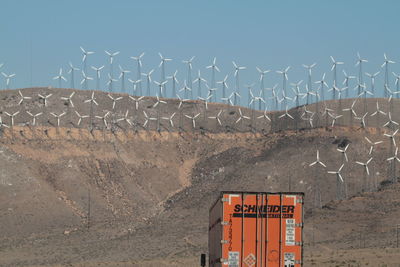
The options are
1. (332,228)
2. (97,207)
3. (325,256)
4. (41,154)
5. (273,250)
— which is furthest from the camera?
(41,154)

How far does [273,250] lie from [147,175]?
144m

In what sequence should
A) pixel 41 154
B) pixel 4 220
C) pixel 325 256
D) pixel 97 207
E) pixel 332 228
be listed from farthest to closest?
pixel 41 154, pixel 97 207, pixel 4 220, pixel 332 228, pixel 325 256

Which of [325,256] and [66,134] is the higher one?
[66,134]

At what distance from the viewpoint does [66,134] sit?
624 feet

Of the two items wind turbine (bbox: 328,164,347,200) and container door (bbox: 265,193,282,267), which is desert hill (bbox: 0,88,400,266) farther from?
container door (bbox: 265,193,282,267)

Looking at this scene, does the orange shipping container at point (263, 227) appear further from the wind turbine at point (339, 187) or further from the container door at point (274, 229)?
the wind turbine at point (339, 187)

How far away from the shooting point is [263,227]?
4534cm

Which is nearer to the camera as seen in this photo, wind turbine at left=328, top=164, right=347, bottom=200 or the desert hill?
the desert hill

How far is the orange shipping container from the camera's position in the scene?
149 feet

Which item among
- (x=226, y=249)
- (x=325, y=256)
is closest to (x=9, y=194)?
(x=325, y=256)

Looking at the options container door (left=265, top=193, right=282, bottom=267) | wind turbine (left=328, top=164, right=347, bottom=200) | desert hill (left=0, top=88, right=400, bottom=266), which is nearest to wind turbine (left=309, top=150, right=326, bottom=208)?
desert hill (left=0, top=88, right=400, bottom=266)

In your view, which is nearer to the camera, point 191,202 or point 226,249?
point 226,249

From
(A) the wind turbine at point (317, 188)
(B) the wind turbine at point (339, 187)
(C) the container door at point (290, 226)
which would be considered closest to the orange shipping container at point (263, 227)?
(C) the container door at point (290, 226)

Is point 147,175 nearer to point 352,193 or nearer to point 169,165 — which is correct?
point 169,165
